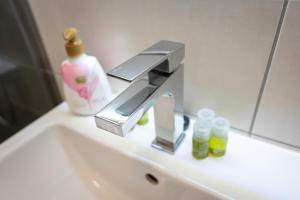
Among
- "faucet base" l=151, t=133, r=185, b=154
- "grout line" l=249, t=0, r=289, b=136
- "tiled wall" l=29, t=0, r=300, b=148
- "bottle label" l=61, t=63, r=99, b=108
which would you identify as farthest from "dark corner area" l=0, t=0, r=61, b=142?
"grout line" l=249, t=0, r=289, b=136

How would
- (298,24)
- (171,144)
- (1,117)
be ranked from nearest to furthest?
(298,24) < (171,144) < (1,117)

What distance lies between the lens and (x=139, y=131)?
1.60 ft

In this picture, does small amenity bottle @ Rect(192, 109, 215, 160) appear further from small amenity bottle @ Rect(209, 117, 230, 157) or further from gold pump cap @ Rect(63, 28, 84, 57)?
gold pump cap @ Rect(63, 28, 84, 57)

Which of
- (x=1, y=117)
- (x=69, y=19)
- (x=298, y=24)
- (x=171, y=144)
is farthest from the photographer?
(x=1, y=117)

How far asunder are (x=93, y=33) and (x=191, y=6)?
0.24 m

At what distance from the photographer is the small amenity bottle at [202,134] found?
396mm

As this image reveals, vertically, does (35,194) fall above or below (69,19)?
below

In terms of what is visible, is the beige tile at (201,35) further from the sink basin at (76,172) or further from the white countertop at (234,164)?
the sink basin at (76,172)

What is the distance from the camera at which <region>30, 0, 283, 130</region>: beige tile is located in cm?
35

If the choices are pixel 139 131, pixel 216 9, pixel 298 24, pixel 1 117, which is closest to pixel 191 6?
pixel 216 9

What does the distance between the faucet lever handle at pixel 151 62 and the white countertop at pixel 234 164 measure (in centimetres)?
17

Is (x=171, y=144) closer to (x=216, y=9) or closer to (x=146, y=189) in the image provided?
(x=146, y=189)

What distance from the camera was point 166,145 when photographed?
44 cm

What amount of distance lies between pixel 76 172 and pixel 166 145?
0.74 ft
